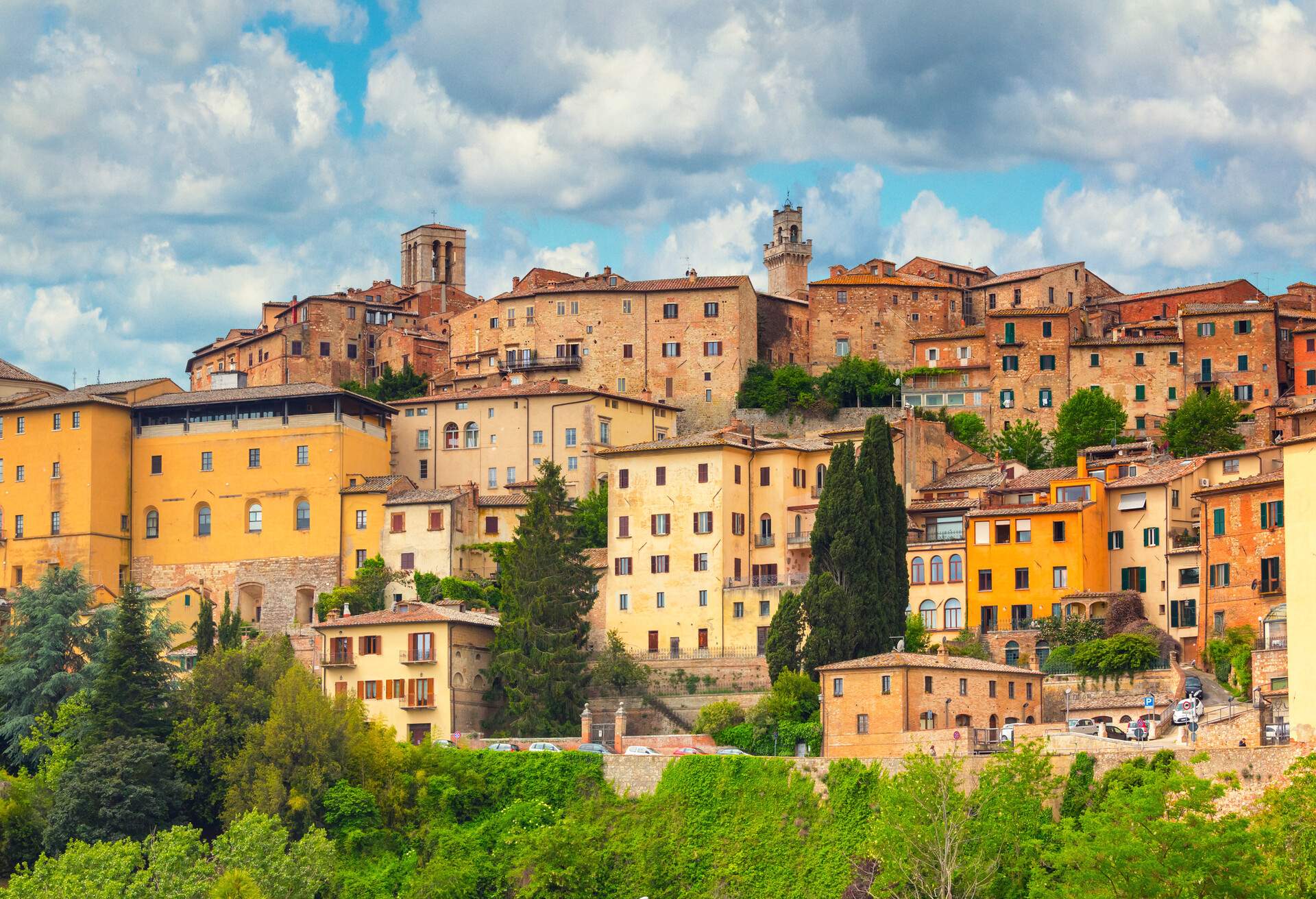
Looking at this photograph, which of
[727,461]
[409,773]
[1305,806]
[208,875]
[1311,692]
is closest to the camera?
[1305,806]

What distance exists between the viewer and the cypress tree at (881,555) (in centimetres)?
6812

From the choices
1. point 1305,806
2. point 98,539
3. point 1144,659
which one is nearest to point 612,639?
point 1144,659

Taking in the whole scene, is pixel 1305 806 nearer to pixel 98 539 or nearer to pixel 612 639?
pixel 612 639

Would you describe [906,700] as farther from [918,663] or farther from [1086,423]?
[1086,423]

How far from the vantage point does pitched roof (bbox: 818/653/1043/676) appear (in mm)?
63219

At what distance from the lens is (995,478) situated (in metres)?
80.2

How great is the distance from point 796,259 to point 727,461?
159 ft

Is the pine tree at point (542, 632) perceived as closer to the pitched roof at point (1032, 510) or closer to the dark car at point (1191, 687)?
the pitched roof at point (1032, 510)

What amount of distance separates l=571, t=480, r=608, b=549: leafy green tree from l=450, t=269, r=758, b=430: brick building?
17.1 metres

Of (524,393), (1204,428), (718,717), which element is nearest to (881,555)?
(718,717)

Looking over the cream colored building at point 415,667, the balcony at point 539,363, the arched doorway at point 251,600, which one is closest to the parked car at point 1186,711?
the cream colored building at point 415,667

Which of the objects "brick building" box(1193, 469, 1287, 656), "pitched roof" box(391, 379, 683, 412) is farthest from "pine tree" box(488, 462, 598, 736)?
"pitched roof" box(391, 379, 683, 412)

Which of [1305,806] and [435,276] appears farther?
[435,276]

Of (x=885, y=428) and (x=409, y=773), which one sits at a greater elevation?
(x=885, y=428)
